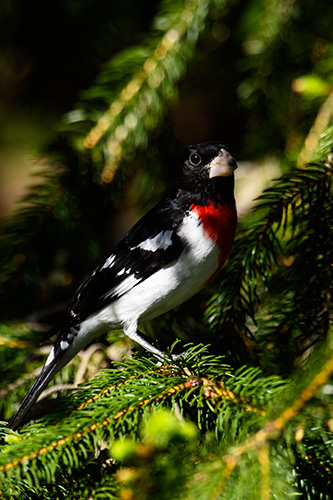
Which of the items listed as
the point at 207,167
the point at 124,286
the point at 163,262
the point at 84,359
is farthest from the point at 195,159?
the point at 84,359

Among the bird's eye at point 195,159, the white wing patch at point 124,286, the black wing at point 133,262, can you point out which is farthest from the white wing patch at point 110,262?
the bird's eye at point 195,159

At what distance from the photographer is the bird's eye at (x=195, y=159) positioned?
2.37 m

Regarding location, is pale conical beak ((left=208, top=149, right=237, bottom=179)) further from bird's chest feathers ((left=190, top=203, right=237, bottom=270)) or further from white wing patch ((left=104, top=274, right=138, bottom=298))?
white wing patch ((left=104, top=274, right=138, bottom=298))

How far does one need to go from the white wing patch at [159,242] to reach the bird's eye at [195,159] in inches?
13.5

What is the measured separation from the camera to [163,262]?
2.23m

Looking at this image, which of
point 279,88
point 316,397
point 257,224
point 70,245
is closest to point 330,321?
point 257,224

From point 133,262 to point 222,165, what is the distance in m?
0.55

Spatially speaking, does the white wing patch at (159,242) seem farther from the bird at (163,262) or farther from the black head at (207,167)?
the black head at (207,167)

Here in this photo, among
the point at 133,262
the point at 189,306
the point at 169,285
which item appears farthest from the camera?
the point at 189,306

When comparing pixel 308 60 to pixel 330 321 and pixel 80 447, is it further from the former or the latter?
pixel 80 447

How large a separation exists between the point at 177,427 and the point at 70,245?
1.92 meters

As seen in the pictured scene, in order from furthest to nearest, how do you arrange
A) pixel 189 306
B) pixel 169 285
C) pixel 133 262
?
pixel 189 306 < pixel 133 262 < pixel 169 285

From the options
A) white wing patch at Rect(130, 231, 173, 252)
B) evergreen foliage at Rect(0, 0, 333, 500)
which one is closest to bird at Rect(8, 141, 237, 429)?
white wing patch at Rect(130, 231, 173, 252)

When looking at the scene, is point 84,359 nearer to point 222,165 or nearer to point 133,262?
point 133,262
